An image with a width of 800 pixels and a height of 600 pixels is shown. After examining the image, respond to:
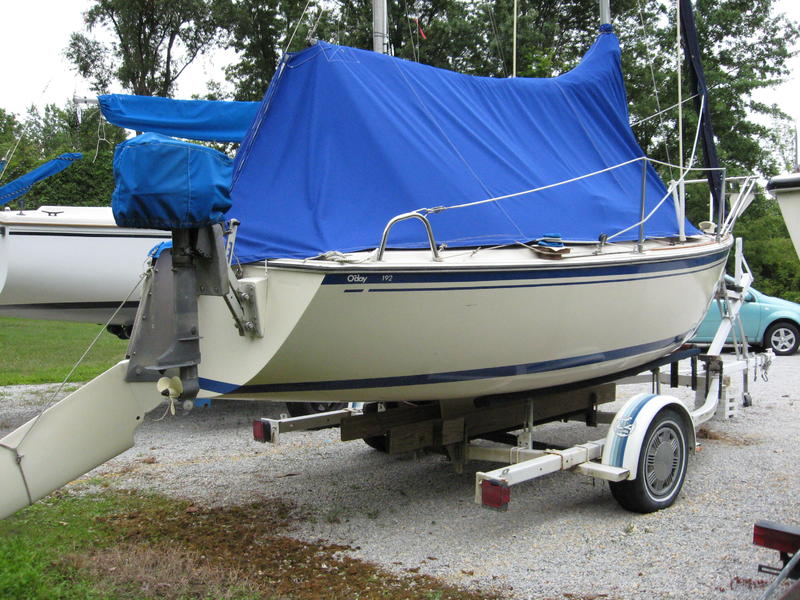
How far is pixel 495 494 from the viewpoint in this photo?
13.7 feet

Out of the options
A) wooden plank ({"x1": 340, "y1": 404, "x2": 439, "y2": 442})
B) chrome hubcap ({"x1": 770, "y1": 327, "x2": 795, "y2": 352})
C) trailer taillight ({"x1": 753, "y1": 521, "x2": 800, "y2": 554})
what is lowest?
chrome hubcap ({"x1": 770, "y1": 327, "x2": 795, "y2": 352})

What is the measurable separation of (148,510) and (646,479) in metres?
3.20

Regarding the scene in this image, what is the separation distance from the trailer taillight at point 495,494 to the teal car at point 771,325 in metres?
10.3

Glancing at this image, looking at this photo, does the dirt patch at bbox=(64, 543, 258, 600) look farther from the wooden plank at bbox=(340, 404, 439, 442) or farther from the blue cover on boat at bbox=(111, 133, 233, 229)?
the blue cover on boat at bbox=(111, 133, 233, 229)

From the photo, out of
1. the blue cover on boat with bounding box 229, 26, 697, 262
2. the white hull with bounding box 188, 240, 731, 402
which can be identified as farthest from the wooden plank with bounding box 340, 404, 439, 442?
the blue cover on boat with bounding box 229, 26, 697, 262

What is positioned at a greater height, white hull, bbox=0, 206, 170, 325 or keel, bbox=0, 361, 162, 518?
white hull, bbox=0, 206, 170, 325

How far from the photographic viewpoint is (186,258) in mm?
3902

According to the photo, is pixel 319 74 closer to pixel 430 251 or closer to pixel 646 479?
pixel 430 251

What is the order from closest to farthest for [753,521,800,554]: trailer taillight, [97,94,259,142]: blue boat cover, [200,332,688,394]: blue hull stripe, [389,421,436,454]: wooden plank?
[753,521,800,554]: trailer taillight, [200,332,688,394]: blue hull stripe, [389,421,436,454]: wooden plank, [97,94,259,142]: blue boat cover

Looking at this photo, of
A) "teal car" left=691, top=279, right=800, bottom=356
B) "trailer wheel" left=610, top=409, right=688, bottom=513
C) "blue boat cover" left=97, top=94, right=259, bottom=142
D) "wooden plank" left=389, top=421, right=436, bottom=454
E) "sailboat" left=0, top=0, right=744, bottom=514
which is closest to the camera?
"sailboat" left=0, top=0, right=744, bottom=514

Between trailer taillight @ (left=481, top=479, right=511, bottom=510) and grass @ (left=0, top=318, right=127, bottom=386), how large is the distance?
7.71 metres

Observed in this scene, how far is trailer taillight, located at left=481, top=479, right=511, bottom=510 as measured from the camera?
4.16 metres

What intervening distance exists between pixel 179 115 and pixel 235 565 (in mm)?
4968

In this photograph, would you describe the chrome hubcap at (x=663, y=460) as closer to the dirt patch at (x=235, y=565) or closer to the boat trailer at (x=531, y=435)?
the boat trailer at (x=531, y=435)
